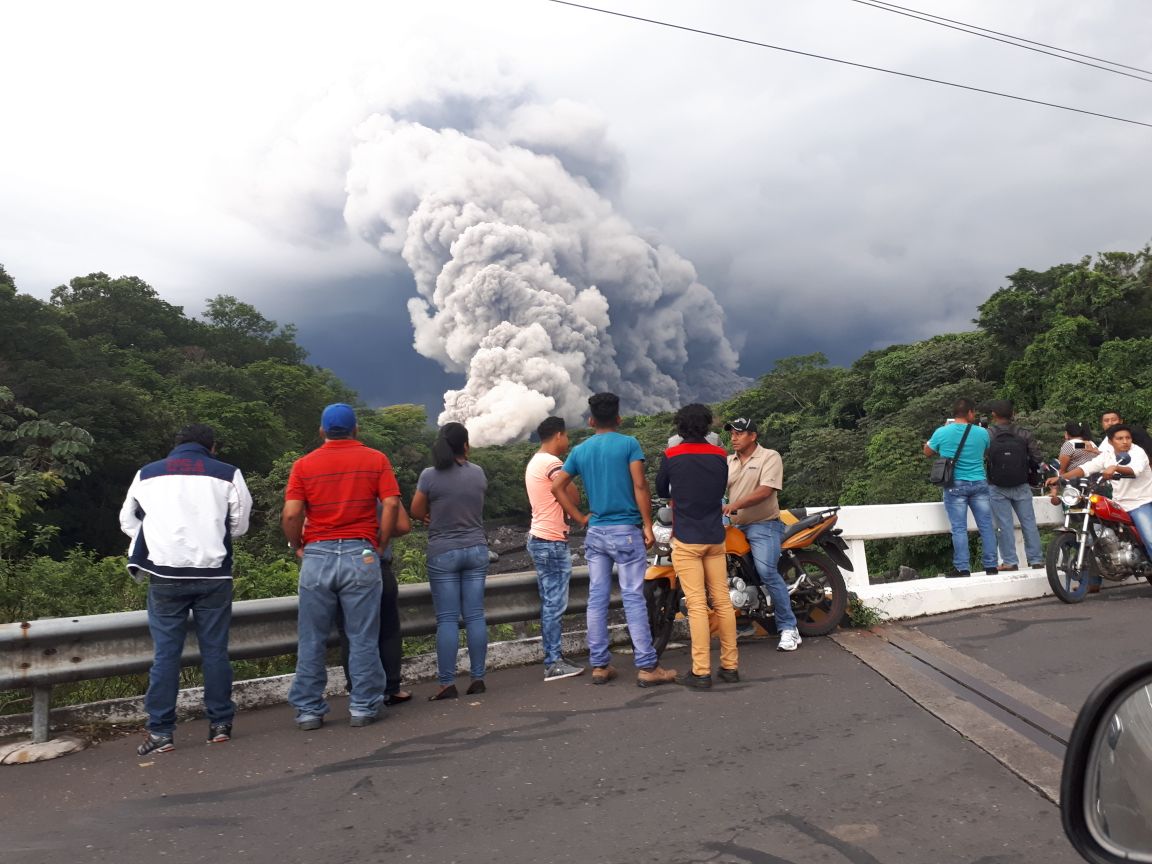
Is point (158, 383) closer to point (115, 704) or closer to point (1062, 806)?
point (115, 704)

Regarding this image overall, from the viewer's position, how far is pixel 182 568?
4.65 metres

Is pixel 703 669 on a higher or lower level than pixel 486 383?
lower

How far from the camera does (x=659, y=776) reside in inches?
153

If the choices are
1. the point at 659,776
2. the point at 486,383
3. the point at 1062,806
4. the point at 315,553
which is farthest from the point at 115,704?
the point at 486,383

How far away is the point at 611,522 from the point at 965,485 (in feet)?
14.2

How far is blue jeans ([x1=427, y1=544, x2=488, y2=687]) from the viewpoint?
5.52 meters

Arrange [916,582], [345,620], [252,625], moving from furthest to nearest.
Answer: [916,582], [252,625], [345,620]

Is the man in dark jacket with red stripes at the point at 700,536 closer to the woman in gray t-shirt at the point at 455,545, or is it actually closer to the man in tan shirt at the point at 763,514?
the man in tan shirt at the point at 763,514

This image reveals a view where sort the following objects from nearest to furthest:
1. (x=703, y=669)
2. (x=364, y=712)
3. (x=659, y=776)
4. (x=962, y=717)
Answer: (x=659, y=776), (x=962, y=717), (x=364, y=712), (x=703, y=669)

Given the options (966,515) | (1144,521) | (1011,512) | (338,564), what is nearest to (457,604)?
(338,564)

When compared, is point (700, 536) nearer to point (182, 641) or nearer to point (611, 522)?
point (611, 522)

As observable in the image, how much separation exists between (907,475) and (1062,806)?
3522cm

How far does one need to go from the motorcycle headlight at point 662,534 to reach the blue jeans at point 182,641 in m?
2.80

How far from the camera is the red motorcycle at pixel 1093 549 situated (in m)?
7.88
